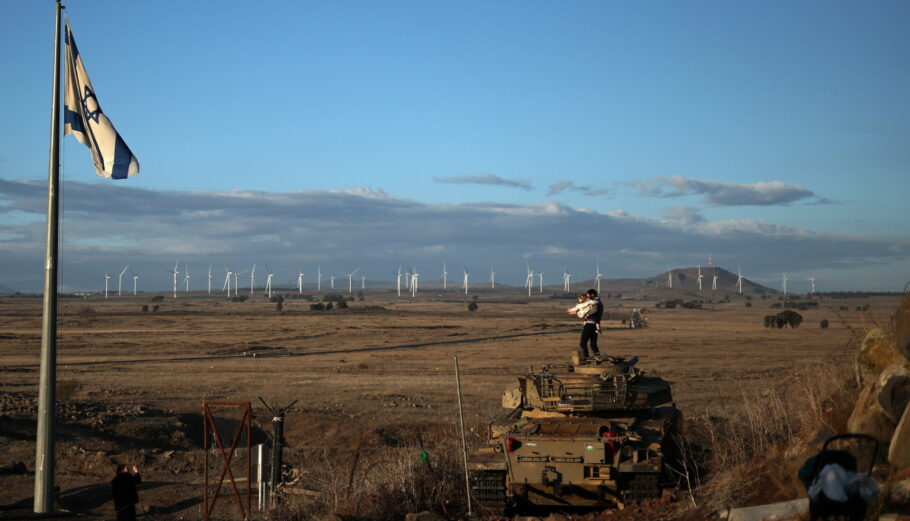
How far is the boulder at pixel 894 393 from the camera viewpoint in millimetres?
10617

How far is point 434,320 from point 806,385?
82068mm

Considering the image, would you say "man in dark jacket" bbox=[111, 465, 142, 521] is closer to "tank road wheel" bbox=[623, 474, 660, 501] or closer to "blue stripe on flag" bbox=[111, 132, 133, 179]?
"blue stripe on flag" bbox=[111, 132, 133, 179]

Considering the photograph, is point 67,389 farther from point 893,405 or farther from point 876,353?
point 893,405

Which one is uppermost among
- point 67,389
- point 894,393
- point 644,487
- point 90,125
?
point 90,125

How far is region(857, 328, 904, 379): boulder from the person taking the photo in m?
12.2

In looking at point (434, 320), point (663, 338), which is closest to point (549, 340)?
point (663, 338)

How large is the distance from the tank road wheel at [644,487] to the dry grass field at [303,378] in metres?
3.51

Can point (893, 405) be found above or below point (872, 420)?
above

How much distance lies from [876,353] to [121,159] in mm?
9990

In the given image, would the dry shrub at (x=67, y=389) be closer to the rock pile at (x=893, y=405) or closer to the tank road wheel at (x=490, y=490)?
the tank road wheel at (x=490, y=490)

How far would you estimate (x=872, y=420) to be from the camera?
428 inches

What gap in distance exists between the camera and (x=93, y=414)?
25.8 metres

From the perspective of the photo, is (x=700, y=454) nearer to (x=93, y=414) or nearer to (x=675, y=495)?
(x=675, y=495)

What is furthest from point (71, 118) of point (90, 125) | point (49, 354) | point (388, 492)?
point (388, 492)
